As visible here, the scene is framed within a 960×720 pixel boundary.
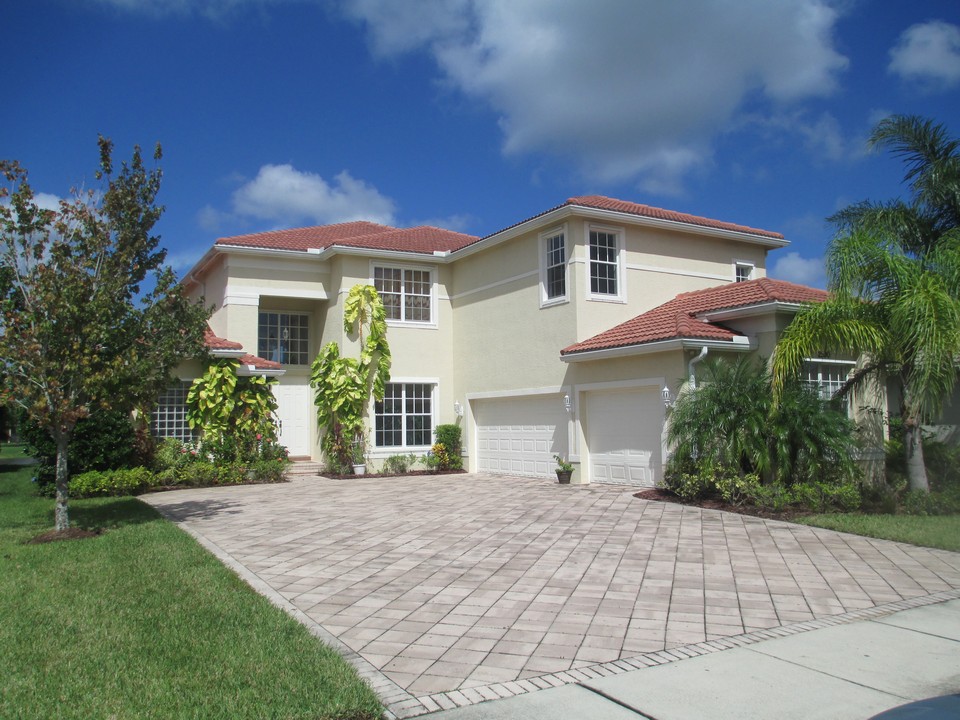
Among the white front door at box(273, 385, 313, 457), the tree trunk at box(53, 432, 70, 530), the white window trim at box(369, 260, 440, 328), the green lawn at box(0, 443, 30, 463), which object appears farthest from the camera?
the green lawn at box(0, 443, 30, 463)

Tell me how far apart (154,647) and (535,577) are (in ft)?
12.3

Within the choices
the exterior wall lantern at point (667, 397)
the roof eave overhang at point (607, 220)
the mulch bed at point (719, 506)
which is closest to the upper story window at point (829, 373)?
the exterior wall lantern at point (667, 397)

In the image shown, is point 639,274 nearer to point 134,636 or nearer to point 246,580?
point 246,580

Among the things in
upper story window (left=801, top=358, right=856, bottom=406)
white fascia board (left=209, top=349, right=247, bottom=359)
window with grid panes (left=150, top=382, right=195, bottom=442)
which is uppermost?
→ white fascia board (left=209, top=349, right=247, bottom=359)

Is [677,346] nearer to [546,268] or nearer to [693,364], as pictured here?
[693,364]

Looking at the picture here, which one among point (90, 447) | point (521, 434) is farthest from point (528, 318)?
point (90, 447)

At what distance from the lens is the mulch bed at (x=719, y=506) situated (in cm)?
1154

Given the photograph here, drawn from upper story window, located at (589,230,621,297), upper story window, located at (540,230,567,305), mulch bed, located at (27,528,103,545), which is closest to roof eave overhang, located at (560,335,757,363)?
upper story window, located at (589,230,621,297)

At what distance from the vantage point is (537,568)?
8.21 meters

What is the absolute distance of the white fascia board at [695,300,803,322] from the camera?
46.0 ft

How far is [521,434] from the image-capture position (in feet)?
62.4

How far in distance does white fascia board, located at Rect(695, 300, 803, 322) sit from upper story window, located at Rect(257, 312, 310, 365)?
12.1 meters

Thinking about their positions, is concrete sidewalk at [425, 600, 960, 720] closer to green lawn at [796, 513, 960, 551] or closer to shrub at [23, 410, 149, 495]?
green lawn at [796, 513, 960, 551]

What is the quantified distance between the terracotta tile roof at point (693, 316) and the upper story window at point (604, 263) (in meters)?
0.95
